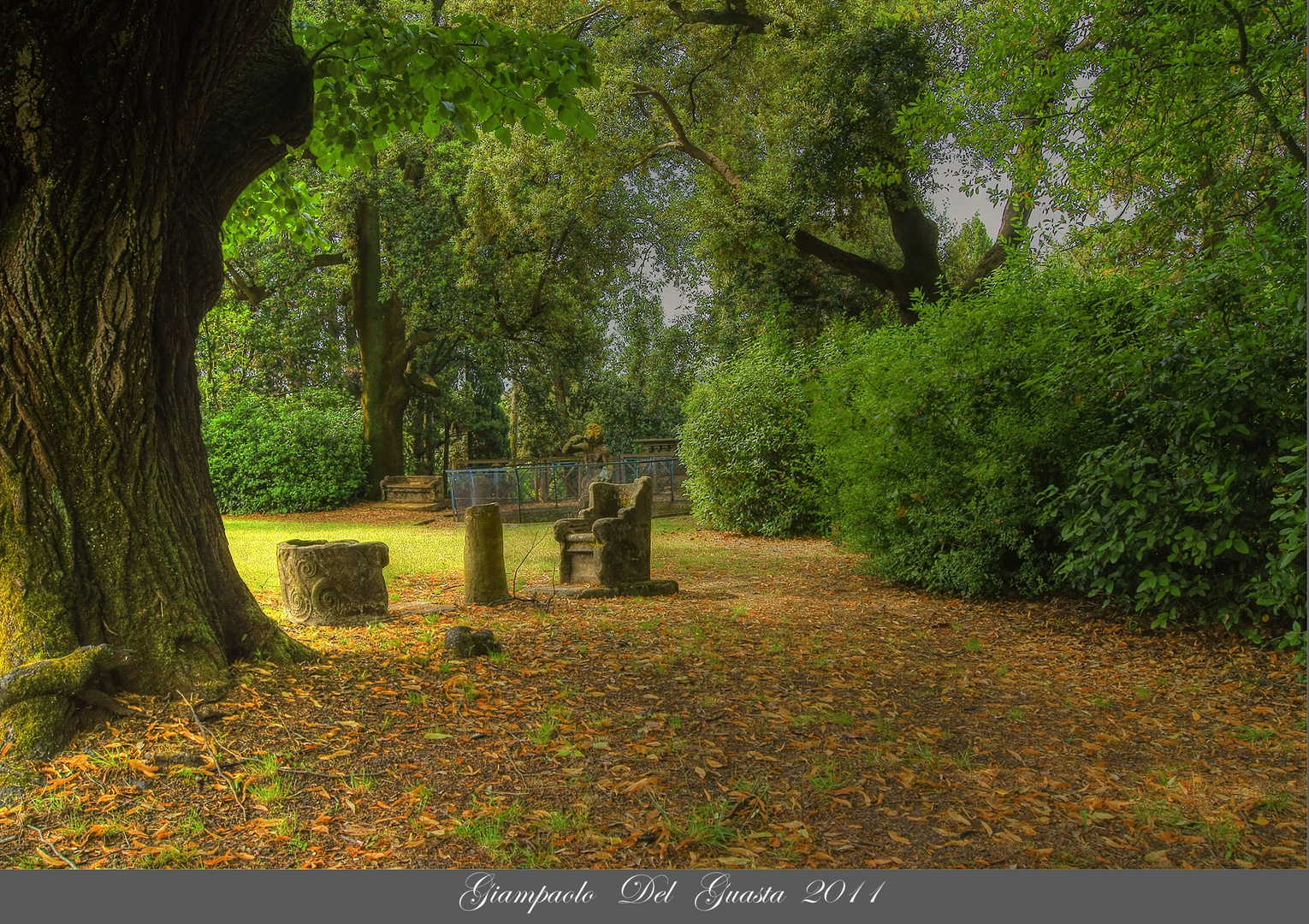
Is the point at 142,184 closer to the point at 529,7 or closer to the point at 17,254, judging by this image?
the point at 17,254

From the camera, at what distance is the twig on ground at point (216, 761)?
11.3 ft

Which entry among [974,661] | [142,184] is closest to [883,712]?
[974,661]

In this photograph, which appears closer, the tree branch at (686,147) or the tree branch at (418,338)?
the tree branch at (686,147)

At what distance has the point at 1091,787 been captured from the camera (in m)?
3.66

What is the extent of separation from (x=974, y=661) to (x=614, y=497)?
4.71 meters

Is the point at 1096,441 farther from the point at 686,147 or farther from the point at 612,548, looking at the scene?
the point at 686,147

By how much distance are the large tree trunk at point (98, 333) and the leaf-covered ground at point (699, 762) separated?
491 millimetres

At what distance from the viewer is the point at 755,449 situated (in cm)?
1387

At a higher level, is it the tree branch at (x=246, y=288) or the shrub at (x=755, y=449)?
the tree branch at (x=246, y=288)

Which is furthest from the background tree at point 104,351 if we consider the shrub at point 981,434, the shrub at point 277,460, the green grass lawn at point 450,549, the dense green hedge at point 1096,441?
the shrub at point 277,460

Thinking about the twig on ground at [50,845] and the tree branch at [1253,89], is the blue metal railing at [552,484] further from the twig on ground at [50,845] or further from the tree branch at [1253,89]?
the twig on ground at [50,845]

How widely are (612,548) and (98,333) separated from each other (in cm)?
537

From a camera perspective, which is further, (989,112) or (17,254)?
(989,112)

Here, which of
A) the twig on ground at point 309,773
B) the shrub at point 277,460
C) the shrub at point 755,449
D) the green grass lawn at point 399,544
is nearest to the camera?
the twig on ground at point 309,773
